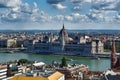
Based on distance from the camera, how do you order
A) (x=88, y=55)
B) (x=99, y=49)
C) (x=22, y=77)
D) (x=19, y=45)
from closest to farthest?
(x=22, y=77), (x=88, y=55), (x=99, y=49), (x=19, y=45)

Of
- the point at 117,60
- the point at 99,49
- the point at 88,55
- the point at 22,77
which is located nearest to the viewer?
the point at 22,77

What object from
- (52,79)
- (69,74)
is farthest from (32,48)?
(52,79)

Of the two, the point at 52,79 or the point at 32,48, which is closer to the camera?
the point at 52,79

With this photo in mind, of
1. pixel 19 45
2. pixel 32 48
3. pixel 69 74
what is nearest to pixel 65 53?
pixel 32 48

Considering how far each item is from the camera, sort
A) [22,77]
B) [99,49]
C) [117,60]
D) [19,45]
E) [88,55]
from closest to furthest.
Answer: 1. [22,77]
2. [117,60]
3. [88,55]
4. [99,49]
5. [19,45]

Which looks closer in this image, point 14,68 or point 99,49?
point 14,68

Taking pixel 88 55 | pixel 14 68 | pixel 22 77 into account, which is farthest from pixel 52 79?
pixel 88 55

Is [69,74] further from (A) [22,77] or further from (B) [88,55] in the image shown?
(B) [88,55]

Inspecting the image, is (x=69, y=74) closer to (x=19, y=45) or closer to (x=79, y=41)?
(x=79, y=41)

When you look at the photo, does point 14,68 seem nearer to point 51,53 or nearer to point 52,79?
point 52,79
